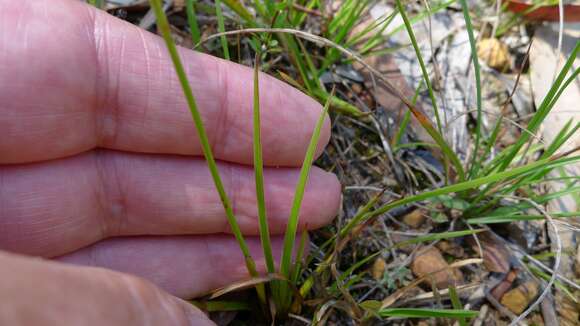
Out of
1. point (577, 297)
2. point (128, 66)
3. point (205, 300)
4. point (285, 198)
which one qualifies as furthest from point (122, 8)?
point (577, 297)

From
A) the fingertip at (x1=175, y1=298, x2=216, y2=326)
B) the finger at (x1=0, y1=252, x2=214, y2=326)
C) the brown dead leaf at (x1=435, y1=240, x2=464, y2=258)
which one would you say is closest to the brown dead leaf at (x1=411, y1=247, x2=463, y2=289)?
the brown dead leaf at (x1=435, y1=240, x2=464, y2=258)

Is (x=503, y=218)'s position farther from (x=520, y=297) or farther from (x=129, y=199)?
(x=129, y=199)

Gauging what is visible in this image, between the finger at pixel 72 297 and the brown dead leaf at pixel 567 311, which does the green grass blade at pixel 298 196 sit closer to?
the finger at pixel 72 297

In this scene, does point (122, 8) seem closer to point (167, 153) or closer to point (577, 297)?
point (167, 153)

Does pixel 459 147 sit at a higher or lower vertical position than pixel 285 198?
higher

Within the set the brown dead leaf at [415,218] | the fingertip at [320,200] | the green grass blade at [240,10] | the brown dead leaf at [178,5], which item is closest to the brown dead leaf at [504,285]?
the brown dead leaf at [415,218]
